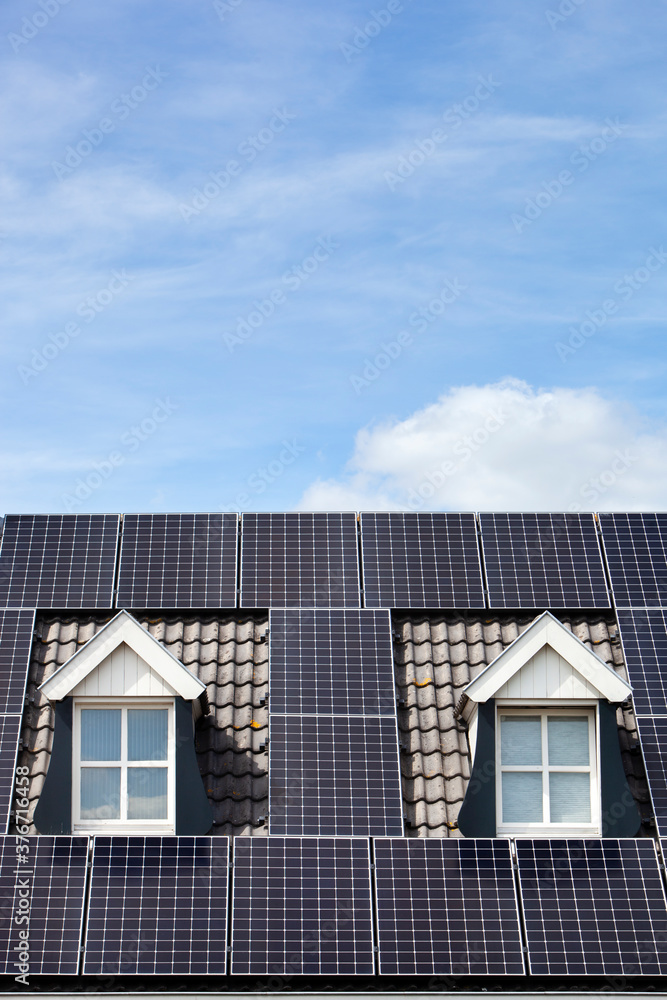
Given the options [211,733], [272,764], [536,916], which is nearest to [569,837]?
[536,916]

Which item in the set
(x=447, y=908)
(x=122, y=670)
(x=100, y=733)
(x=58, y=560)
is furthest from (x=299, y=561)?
(x=447, y=908)

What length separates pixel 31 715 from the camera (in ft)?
37.8

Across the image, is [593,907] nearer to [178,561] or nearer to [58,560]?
[178,561]

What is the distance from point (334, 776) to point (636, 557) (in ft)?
16.1

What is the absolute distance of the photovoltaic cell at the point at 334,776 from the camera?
10.6m

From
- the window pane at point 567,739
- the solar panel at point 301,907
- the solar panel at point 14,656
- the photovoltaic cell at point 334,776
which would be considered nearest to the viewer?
the solar panel at point 301,907

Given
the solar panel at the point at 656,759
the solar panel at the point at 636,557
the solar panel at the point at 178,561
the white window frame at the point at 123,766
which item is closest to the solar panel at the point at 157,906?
the white window frame at the point at 123,766

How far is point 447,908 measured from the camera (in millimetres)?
10023

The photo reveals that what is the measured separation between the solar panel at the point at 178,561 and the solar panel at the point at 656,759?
201 inches

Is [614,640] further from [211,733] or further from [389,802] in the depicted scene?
[211,733]

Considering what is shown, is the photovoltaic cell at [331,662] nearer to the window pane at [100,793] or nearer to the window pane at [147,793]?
the window pane at [147,793]

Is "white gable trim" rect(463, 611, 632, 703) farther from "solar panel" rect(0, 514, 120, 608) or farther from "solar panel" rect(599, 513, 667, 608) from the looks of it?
"solar panel" rect(0, 514, 120, 608)

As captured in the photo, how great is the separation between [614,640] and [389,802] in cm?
356

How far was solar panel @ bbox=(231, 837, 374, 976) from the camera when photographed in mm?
9734
